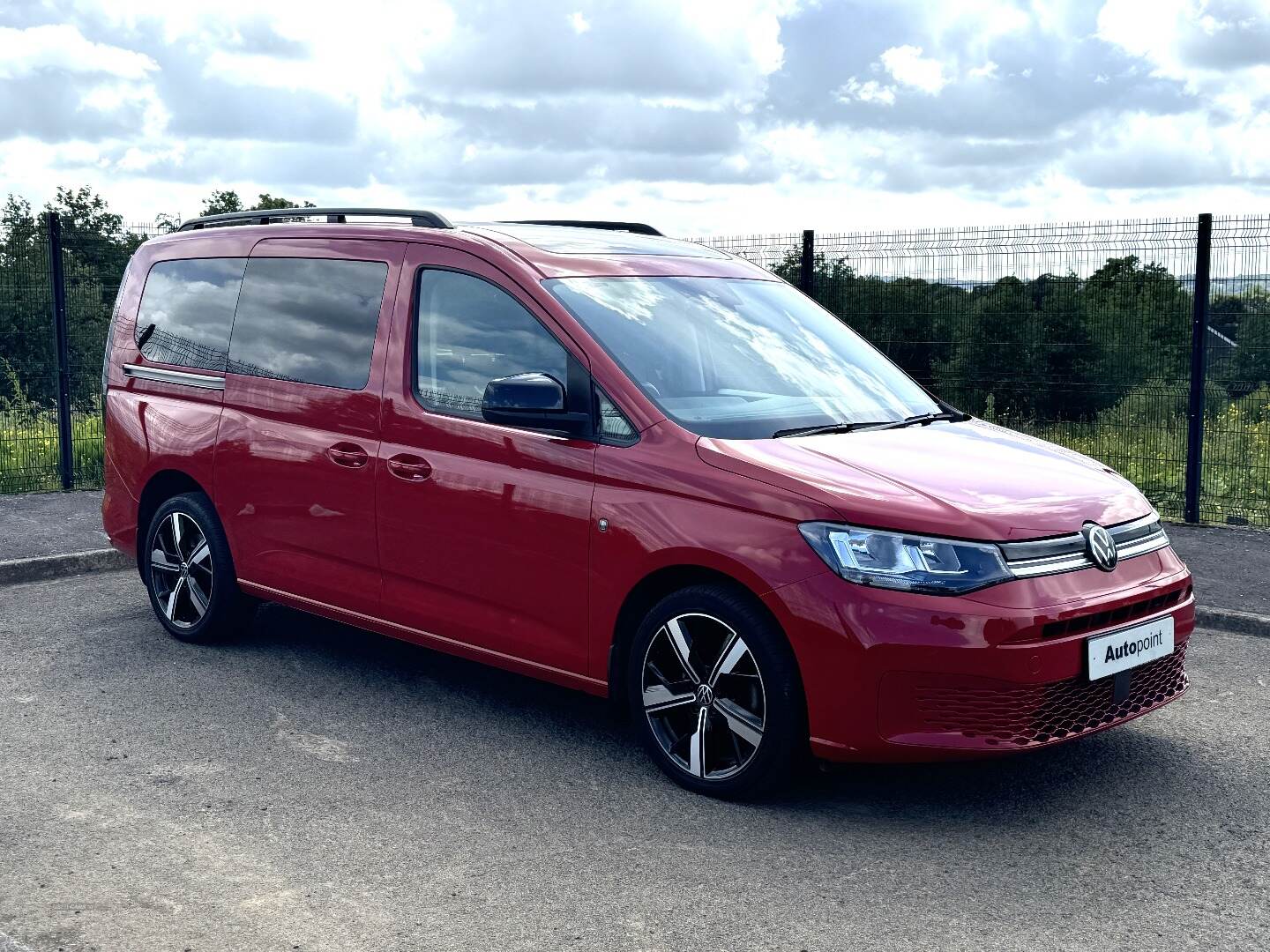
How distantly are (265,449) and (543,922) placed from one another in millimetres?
3113

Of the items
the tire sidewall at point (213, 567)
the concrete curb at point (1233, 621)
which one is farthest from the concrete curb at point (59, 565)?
the concrete curb at point (1233, 621)

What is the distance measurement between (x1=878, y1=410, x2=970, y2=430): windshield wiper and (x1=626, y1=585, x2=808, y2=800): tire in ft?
3.81

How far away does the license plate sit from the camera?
447 cm

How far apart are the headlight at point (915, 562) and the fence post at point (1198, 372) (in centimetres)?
678

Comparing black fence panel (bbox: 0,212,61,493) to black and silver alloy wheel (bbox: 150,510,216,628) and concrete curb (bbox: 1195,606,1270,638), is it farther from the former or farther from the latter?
concrete curb (bbox: 1195,606,1270,638)

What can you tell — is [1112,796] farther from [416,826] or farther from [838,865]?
[416,826]

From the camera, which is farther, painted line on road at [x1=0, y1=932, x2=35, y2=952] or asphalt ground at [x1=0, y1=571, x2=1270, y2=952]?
asphalt ground at [x1=0, y1=571, x2=1270, y2=952]

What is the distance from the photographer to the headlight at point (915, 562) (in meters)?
4.28

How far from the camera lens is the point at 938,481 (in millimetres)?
4602

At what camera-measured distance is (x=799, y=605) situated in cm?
439

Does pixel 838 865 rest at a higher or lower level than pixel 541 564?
lower

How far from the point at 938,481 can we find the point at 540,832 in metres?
1.75

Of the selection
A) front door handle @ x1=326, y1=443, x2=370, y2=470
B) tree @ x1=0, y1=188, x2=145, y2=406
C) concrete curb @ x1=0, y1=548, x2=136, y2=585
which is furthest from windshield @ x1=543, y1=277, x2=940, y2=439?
tree @ x1=0, y1=188, x2=145, y2=406

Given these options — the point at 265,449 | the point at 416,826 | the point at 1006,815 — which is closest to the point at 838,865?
the point at 1006,815
